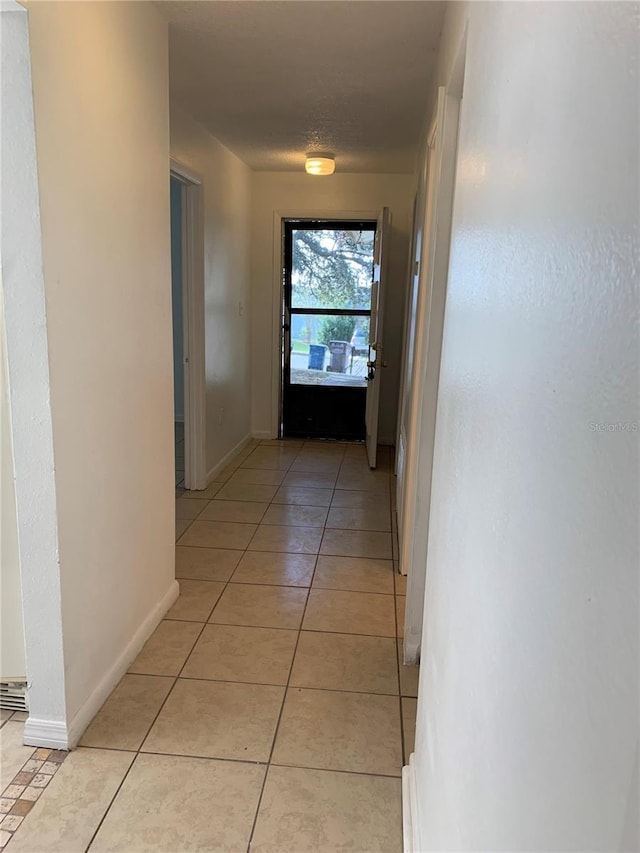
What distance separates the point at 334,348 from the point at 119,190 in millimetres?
3814

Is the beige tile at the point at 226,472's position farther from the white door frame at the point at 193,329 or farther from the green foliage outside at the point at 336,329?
the green foliage outside at the point at 336,329

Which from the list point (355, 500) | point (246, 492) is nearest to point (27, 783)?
point (246, 492)

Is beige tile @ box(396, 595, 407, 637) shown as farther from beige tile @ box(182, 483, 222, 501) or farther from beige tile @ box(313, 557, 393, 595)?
beige tile @ box(182, 483, 222, 501)

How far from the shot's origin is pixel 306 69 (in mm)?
2764

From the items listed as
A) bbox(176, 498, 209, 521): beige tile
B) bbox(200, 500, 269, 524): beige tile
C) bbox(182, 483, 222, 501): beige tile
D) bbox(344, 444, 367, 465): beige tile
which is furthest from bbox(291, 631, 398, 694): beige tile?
bbox(344, 444, 367, 465): beige tile

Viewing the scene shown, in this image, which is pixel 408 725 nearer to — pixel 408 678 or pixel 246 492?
pixel 408 678

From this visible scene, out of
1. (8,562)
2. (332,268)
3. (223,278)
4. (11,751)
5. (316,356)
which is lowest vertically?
(11,751)

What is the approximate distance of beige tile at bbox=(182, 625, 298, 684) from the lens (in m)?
2.21

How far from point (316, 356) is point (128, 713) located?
4151 mm

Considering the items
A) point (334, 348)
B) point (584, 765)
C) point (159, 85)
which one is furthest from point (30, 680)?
point (334, 348)

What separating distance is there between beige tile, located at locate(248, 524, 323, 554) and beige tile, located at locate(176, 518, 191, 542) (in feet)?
1.38

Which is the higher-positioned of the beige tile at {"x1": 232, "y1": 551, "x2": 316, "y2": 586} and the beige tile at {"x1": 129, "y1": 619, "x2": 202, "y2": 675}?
the beige tile at {"x1": 232, "y1": 551, "x2": 316, "y2": 586}

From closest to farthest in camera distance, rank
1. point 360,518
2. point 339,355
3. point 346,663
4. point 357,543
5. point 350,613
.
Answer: point 346,663
point 350,613
point 357,543
point 360,518
point 339,355

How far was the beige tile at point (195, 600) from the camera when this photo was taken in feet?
8.52
